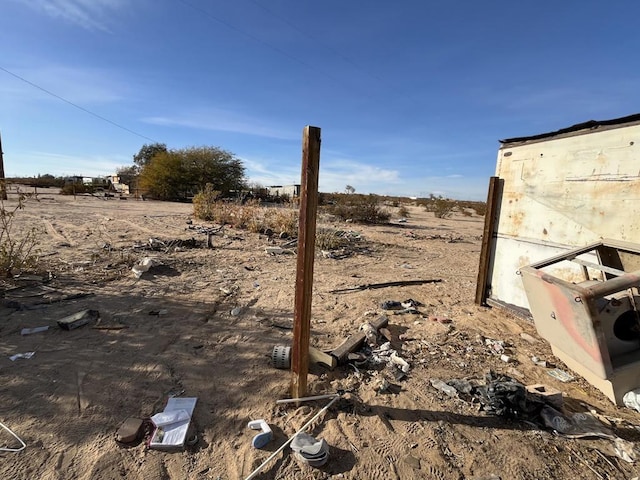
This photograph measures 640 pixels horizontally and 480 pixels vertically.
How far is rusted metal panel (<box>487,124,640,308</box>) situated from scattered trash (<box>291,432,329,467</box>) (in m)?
3.29

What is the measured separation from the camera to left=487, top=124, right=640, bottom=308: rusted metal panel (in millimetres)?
2988

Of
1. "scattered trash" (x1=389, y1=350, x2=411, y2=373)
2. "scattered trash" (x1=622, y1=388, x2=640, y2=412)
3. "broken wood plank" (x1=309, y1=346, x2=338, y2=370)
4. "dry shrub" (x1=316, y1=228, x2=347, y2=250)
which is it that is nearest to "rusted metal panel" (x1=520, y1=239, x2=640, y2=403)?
"scattered trash" (x1=622, y1=388, x2=640, y2=412)

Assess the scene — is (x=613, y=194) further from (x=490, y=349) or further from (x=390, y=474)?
(x=390, y=474)

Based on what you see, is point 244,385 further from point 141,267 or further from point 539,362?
point 141,267

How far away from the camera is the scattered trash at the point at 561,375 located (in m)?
2.92

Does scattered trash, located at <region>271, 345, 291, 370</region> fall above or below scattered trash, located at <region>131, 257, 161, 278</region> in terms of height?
below

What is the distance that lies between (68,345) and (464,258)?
8.43m

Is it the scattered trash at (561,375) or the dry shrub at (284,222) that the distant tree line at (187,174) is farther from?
the scattered trash at (561,375)

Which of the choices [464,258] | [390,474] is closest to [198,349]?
[390,474]

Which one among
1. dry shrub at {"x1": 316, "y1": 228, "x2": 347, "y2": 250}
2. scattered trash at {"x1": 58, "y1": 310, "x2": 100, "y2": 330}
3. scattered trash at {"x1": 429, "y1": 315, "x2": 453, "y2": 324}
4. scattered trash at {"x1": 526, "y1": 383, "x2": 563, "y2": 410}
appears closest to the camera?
scattered trash at {"x1": 526, "y1": 383, "x2": 563, "y2": 410}

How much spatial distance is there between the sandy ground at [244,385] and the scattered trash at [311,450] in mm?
58

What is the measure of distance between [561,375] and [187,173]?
2884cm

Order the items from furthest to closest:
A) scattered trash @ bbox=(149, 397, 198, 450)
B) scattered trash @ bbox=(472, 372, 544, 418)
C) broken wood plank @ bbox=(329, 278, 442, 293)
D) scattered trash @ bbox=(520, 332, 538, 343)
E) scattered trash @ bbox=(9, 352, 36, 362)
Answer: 1. broken wood plank @ bbox=(329, 278, 442, 293)
2. scattered trash @ bbox=(520, 332, 538, 343)
3. scattered trash @ bbox=(9, 352, 36, 362)
4. scattered trash @ bbox=(472, 372, 544, 418)
5. scattered trash @ bbox=(149, 397, 198, 450)

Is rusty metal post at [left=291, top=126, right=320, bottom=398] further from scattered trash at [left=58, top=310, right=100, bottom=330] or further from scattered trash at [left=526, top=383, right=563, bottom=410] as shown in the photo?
scattered trash at [left=58, top=310, right=100, bottom=330]
